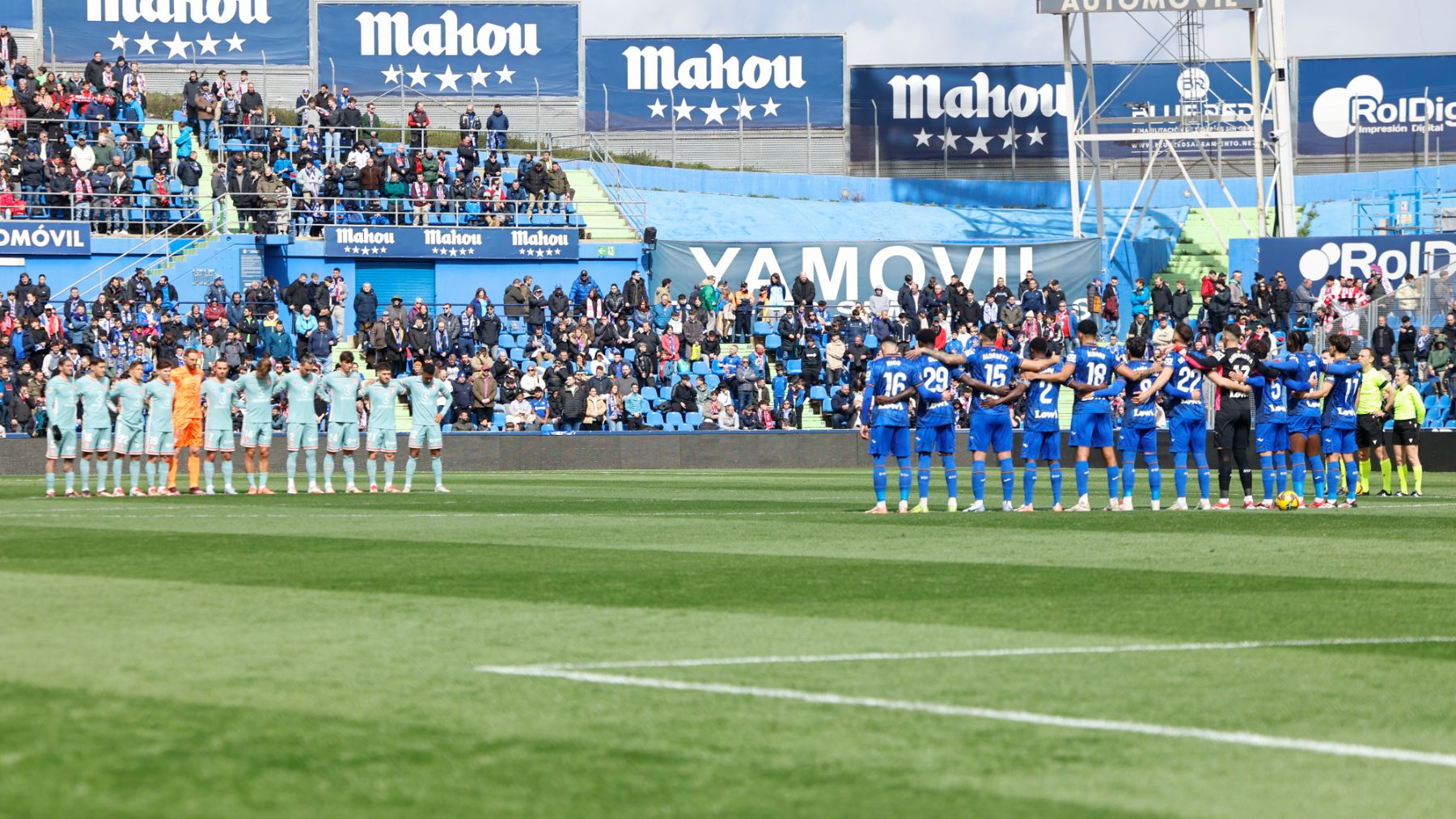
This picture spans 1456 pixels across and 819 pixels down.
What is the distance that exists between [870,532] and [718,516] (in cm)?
293

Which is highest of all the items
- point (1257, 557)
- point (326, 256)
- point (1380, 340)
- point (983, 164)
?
point (983, 164)

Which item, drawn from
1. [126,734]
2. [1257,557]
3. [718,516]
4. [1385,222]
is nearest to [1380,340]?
[1385,222]

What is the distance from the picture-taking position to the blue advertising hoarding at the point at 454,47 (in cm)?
5444

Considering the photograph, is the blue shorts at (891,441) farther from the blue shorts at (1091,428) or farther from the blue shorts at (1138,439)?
the blue shorts at (1138,439)

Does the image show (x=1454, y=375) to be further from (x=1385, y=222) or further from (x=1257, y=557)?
(x=1257, y=557)

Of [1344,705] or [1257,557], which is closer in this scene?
[1344,705]

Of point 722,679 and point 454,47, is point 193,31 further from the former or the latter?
point 722,679

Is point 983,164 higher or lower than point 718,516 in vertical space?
higher

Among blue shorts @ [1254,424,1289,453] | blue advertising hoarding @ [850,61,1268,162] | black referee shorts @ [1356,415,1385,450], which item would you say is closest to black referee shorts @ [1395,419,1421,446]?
black referee shorts @ [1356,415,1385,450]

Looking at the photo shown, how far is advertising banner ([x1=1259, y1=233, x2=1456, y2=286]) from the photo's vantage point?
43.0 metres

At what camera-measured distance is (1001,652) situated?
7871 mm

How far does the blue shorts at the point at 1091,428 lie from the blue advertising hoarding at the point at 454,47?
39009mm

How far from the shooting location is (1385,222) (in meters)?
50.5

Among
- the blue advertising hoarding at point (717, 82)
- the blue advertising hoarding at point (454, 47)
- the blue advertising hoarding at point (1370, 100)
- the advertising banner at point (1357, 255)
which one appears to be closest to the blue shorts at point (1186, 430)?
the advertising banner at point (1357, 255)
